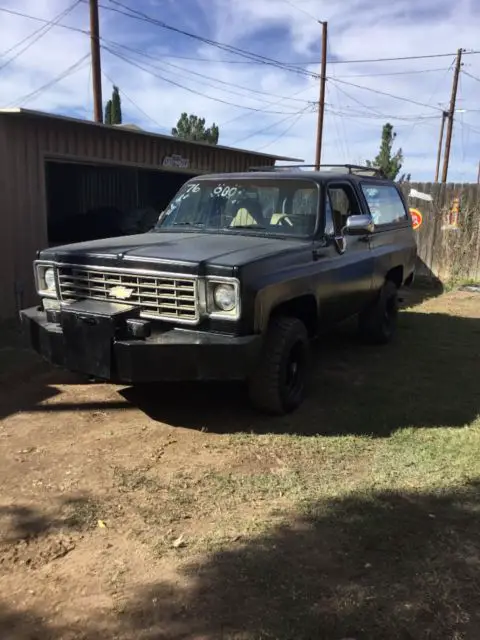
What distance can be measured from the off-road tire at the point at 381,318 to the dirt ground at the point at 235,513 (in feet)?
5.42

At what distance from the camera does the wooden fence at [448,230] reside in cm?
1307

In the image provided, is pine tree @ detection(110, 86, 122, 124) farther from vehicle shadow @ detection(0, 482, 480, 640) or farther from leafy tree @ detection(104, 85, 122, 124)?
vehicle shadow @ detection(0, 482, 480, 640)

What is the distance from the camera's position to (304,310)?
5324mm

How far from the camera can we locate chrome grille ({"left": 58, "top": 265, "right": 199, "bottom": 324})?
4309mm

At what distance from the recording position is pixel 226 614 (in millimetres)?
2549

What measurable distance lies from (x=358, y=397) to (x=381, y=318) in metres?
2.10

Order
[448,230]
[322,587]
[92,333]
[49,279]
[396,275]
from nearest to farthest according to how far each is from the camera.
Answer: [322,587] < [92,333] < [49,279] < [396,275] < [448,230]

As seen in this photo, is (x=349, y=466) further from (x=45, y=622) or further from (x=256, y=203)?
(x=256, y=203)

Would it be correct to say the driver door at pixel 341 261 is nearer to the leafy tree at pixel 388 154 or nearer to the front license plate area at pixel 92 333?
the front license plate area at pixel 92 333

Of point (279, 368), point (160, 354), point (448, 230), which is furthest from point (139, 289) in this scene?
point (448, 230)

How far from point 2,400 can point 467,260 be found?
10740 millimetres

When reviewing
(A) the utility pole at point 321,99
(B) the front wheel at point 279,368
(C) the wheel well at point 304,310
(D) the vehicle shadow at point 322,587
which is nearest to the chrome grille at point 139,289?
(B) the front wheel at point 279,368

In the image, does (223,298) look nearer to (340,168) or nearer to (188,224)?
(188,224)

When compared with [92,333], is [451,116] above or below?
above
